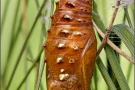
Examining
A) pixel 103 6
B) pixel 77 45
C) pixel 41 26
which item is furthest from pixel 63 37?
pixel 41 26

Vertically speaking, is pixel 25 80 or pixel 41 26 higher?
pixel 41 26

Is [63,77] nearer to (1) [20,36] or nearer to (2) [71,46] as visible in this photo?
(2) [71,46]

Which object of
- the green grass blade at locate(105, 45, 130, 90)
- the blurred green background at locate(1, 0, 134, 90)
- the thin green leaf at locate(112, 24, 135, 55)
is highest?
the thin green leaf at locate(112, 24, 135, 55)

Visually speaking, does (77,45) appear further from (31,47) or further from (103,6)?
(31,47)

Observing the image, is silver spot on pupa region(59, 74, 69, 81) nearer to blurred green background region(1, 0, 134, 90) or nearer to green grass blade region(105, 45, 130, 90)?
green grass blade region(105, 45, 130, 90)

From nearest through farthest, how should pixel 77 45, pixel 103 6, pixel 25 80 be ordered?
pixel 77 45 → pixel 103 6 → pixel 25 80

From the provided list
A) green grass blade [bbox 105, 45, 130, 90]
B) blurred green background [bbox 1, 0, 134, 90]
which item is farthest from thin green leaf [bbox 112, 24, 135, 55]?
blurred green background [bbox 1, 0, 134, 90]

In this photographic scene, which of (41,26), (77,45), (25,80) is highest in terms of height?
(77,45)

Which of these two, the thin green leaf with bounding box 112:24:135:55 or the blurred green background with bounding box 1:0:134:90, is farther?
the blurred green background with bounding box 1:0:134:90

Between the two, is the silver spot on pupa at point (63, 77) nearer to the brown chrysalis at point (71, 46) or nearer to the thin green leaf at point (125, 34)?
the brown chrysalis at point (71, 46)
